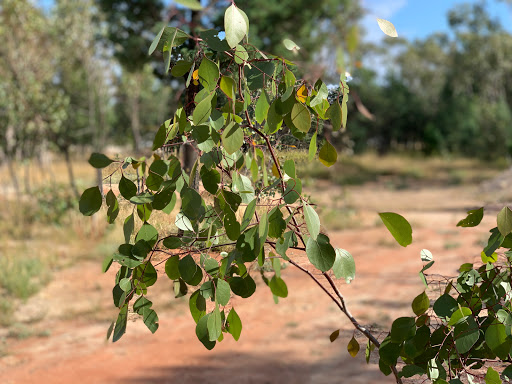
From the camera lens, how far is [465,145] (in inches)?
965

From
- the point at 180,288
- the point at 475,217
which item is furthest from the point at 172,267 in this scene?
the point at 475,217

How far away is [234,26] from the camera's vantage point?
1.16 meters

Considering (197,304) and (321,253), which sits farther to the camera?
(197,304)

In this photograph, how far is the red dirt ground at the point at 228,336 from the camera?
3.34 metres

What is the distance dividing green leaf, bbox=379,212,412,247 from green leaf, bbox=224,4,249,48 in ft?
1.91

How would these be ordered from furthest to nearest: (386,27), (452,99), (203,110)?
1. (452,99)
2. (203,110)
3. (386,27)

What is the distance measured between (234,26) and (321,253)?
0.60 metres

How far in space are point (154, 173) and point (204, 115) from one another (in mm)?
241

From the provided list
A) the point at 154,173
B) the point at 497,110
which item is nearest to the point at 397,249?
the point at 154,173

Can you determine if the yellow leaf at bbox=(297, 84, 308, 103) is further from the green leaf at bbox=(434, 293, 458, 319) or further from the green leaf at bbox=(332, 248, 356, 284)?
the green leaf at bbox=(434, 293, 458, 319)

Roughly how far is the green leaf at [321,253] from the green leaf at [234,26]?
53cm

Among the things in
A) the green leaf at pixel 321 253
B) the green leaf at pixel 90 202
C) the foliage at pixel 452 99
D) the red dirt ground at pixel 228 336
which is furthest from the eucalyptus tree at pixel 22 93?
the foliage at pixel 452 99

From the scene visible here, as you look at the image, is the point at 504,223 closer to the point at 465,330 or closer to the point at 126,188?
the point at 465,330

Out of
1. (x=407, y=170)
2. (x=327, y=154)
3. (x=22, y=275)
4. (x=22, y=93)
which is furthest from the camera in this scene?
(x=407, y=170)
